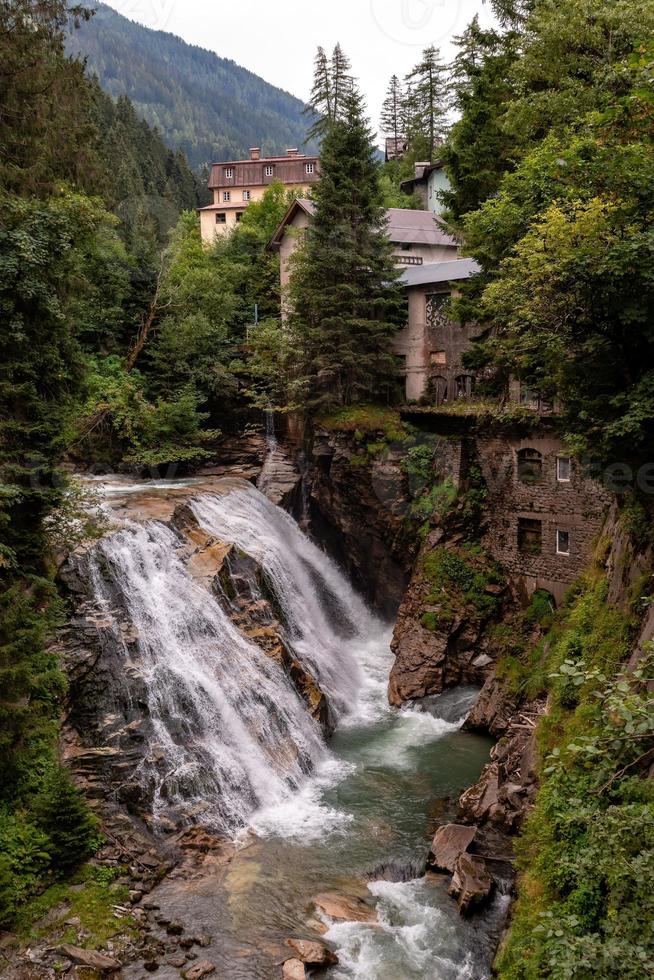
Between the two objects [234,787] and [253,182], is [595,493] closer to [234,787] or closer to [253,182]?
[234,787]

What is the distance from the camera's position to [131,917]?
451 inches

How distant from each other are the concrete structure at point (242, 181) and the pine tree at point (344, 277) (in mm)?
31332

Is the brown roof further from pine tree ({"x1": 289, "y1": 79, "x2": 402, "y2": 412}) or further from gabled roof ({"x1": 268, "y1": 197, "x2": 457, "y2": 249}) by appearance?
pine tree ({"x1": 289, "y1": 79, "x2": 402, "y2": 412})

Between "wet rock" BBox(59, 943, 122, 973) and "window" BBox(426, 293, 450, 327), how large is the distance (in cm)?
2348

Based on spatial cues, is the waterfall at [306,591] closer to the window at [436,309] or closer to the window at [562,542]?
the window at [562,542]

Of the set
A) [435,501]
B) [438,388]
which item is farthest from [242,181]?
[435,501]

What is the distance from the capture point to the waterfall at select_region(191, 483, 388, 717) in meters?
21.2

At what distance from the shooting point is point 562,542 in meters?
21.9

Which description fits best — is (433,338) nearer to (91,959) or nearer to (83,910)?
(83,910)

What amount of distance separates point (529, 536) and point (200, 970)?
1604cm

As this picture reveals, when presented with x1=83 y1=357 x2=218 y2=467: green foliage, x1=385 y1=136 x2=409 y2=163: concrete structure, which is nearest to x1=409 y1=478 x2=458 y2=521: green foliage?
x1=83 y1=357 x2=218 y2=467: green foliage

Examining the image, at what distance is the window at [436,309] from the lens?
2744 centimetres

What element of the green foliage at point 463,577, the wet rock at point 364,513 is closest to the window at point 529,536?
the green foliage at point 463,577

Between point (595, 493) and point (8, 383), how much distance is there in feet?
54.2
